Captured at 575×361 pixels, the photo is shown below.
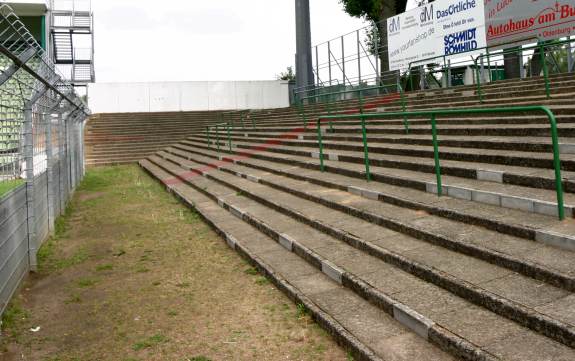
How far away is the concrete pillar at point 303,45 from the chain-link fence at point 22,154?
19.5m

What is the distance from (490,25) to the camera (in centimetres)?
1578

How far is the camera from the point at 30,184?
6242 millimetres

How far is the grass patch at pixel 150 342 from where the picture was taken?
398 cm

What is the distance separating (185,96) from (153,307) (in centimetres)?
2780

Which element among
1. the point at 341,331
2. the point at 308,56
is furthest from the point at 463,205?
the point at 308,56

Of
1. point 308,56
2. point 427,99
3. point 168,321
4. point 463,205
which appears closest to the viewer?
point 168,321

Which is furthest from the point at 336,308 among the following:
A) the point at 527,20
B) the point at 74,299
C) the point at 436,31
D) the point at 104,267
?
the point at 436,31

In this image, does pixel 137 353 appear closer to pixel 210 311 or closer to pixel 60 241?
pixel 210 311

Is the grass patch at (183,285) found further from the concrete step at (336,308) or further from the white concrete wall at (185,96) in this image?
the white concrete wall at (185,96)

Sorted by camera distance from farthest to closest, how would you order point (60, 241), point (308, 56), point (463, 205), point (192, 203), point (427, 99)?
1. point (308, 56)
2. point (427, 99)
3. point (192, 203)
4. point (60, 241)
5. point (463, 205)

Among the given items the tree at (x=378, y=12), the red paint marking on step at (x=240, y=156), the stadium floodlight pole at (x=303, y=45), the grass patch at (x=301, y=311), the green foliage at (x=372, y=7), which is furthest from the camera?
the stadium floodlight pole at (x=303, y=45)

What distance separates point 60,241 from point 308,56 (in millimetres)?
21129

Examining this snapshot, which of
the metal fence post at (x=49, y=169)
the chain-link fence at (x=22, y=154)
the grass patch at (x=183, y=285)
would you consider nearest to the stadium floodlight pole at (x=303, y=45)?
the chain-link fence at (x=22, y=154)

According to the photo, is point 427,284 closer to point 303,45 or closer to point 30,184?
point 30,184
